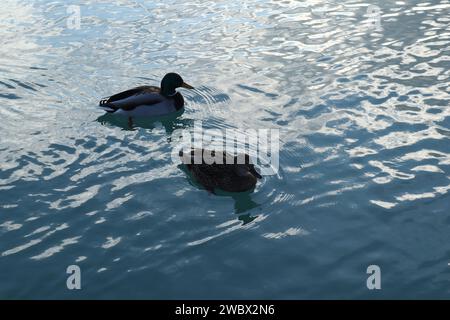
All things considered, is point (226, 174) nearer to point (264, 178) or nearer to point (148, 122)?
point (264, 178)

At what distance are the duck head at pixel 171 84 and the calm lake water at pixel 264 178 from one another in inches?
18.7

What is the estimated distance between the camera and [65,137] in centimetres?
1105

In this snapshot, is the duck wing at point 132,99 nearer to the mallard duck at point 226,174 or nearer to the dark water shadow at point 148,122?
the dark water shadow at point 148,122

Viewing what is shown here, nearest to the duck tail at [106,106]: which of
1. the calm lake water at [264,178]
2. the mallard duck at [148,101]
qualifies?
the mallard duck at [148,101]

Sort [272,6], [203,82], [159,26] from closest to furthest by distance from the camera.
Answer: [203,82] → [159,26] → [272,6]

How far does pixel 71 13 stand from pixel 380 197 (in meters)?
12.8

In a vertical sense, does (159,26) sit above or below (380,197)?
above

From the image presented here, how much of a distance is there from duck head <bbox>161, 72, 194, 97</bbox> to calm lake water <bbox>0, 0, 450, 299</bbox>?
47 cm

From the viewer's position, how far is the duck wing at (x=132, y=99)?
12.0m

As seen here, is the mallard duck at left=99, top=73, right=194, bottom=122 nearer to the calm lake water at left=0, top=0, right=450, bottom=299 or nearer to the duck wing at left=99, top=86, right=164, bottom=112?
the duck wing at left=99, top=86, right=164, bottom=112

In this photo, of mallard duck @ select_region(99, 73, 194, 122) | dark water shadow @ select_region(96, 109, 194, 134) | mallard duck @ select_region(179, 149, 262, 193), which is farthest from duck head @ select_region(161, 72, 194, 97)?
mallard duck @ select_region(179, 149, 262, 193)
